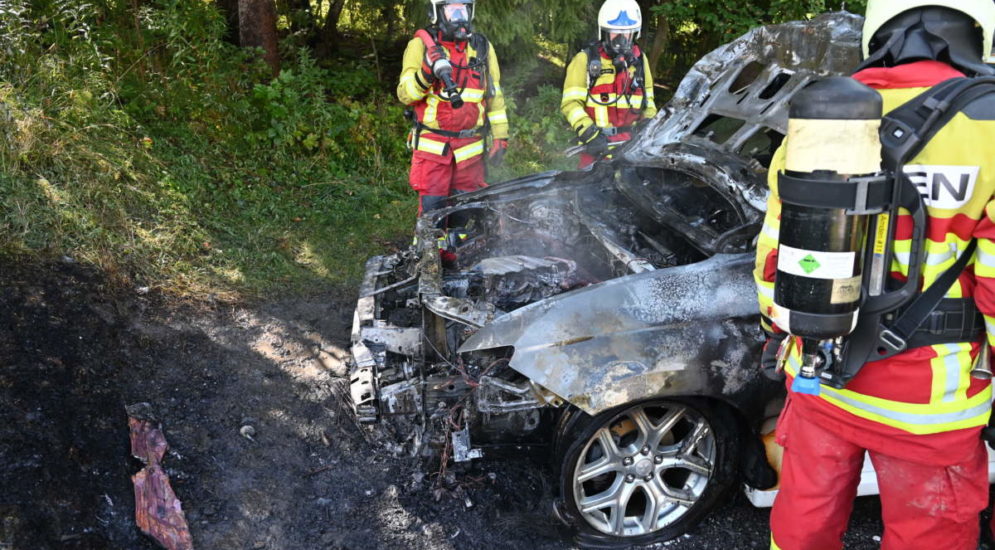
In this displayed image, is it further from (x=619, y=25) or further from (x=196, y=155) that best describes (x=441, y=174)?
(x=196, y=155)

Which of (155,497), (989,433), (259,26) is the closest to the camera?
(989,433)

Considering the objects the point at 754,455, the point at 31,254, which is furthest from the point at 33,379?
the point at 754,455

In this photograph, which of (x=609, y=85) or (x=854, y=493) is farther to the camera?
(x=609, y=85)

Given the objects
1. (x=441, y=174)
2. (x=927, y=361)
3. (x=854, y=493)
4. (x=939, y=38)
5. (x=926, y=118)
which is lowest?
(x=441, y=174)

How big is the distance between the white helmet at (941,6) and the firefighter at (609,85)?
350 cm

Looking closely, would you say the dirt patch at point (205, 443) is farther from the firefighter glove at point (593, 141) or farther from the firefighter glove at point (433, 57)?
the firefighter glove at point (593, 141)

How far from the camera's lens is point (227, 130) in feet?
23.7

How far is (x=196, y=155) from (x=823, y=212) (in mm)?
6022

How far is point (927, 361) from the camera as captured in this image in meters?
2.12

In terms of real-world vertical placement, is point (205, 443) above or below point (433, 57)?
below

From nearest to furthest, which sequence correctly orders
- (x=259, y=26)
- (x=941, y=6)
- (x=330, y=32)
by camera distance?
(x=941, y=6), (x=259, y=26), (x=330, y=32)

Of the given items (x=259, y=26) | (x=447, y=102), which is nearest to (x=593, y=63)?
(x=447, y=102)

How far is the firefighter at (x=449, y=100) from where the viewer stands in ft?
17.4

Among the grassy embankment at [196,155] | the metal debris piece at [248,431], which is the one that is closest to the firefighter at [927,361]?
the metal debris piece at [248,431]
